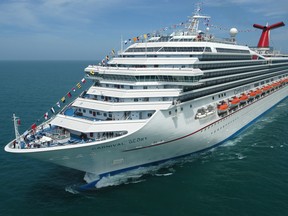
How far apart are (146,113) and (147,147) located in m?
3.08

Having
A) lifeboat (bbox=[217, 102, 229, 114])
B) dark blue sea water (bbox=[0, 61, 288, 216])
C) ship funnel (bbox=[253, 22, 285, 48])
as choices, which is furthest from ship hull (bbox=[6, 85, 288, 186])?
ship funnel (bbox=[253, 22, 285, 48])

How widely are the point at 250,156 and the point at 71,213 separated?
20.3 m

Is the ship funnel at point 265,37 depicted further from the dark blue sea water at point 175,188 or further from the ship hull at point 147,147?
the ship hull at point 147,147

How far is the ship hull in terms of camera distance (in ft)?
69.8

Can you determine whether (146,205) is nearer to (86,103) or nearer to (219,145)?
(86,103)

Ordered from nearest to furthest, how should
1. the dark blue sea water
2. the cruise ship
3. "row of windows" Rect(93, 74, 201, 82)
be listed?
1. the dark blue sea water
2. the cruise ship
3. "row of windows" Rect(93, 74, 201, 82)

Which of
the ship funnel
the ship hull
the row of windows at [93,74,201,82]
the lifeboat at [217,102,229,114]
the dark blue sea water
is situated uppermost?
the ship funnel

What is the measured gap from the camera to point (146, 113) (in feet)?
79.0

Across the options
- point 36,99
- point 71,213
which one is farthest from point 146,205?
point 36,99

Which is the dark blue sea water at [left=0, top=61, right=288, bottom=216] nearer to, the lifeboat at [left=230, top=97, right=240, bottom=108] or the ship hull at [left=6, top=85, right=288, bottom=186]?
the ship hull at [left=6, top=85, right=288, bottom=186]

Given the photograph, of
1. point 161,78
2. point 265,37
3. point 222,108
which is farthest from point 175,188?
point 265,37

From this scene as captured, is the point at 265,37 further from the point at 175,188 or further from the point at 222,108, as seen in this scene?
the point at 175,188

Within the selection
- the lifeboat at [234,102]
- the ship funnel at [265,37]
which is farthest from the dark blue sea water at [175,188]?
the ship funnel at [265,37]

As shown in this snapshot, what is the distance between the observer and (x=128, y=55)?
1278 inches
